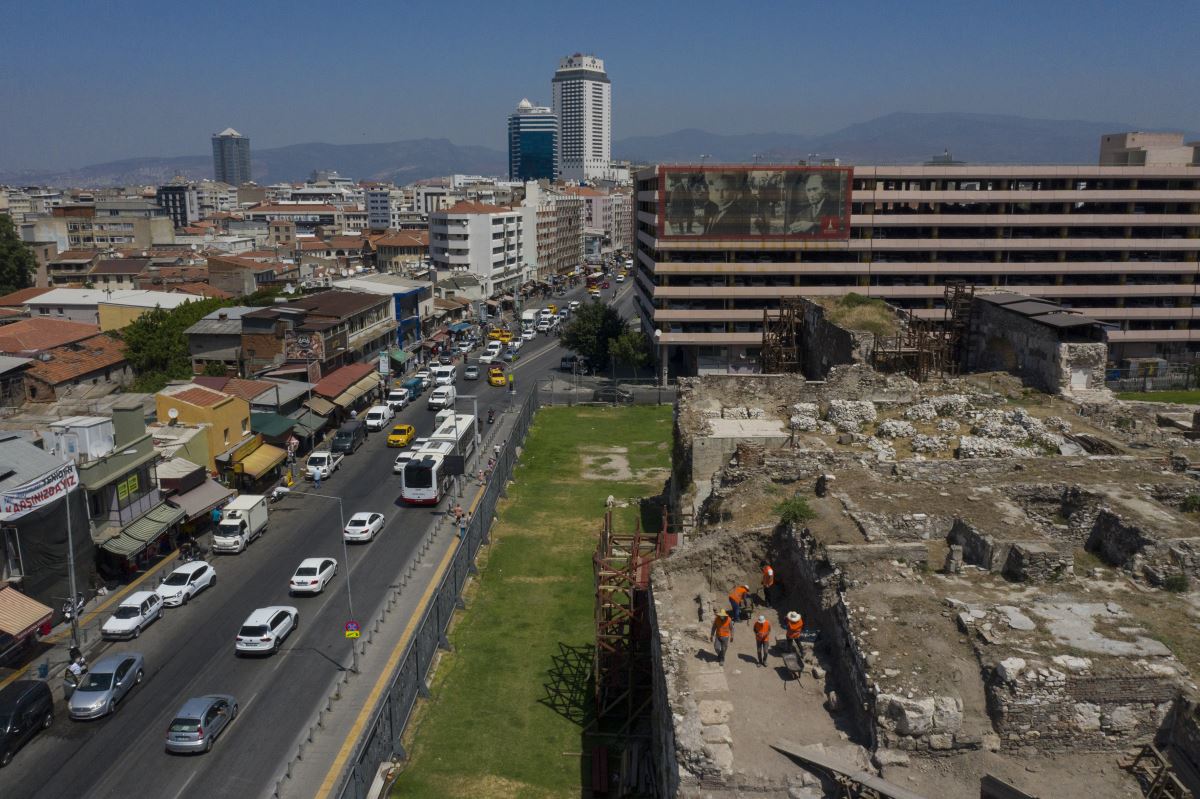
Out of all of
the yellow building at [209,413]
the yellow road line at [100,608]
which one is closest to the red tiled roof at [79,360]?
the yellow building at [209,413]

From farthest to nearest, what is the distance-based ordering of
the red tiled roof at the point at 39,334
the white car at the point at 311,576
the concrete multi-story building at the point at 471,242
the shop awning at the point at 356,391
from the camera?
the concrete multi-story building at the point at 471,242 < the shop awning at the point at 356,391 < the red tiled roof at the point at 39,334 < the white car at the point at 311,576

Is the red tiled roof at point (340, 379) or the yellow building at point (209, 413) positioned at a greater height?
the yellow building at point (209, 413)

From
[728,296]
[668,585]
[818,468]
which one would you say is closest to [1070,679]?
[668,585]

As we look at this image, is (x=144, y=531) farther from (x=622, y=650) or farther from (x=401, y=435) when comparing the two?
(x=622, y=650)

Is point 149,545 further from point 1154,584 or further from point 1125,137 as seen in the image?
point 1125,137

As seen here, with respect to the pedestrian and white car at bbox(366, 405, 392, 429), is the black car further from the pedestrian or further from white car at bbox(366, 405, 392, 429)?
white car at bbox(366, 405, 392, 429)

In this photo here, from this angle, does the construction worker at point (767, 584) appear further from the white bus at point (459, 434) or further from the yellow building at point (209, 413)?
the yellow building at point (209, 413)

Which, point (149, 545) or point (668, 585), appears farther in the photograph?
point (149, 545)
